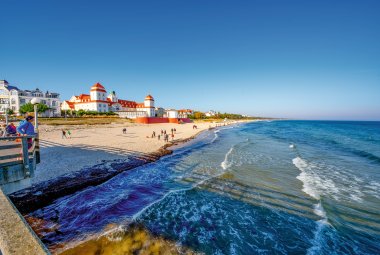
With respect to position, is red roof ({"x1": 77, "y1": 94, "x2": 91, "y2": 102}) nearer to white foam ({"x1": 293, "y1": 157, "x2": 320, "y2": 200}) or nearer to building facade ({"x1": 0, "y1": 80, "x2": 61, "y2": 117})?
building facade ({"x1": 0, "y1": 80, "x2": 61, "y2": 117})

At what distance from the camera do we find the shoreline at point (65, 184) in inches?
309

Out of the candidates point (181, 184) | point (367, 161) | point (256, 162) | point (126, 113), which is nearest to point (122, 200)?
point (181, 184)

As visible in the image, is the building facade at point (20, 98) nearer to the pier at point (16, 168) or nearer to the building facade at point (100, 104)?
the building facade at point (100, 104)

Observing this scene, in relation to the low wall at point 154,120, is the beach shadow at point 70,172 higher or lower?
lower

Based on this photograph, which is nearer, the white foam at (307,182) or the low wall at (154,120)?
the white foam at (307,182)

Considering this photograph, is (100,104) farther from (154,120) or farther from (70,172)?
(70,172)

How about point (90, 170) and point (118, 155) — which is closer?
point (90, 170)

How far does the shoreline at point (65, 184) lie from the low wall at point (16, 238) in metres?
6.70

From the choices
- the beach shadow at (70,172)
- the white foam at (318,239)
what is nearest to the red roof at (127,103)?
the beach shadow at (70,172)

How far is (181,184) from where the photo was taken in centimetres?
1088

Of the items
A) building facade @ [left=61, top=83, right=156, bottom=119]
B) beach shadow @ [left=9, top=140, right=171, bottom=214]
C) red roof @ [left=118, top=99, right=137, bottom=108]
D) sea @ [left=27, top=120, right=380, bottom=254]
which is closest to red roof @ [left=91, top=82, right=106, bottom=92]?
building facade @ [left=61, top=83, right=156, bottom=119]

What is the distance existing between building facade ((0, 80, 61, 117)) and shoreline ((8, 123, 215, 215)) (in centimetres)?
6013

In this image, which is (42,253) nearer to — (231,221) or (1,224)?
(1,224)

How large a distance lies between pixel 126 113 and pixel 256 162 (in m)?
72.3
